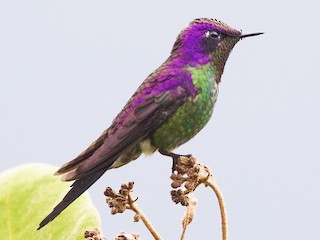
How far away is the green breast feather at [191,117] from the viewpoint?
293 cm

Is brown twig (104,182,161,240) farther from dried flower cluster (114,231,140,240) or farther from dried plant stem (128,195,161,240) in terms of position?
dried flower cluster (114,231,140,240)

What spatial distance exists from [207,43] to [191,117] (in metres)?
0.39

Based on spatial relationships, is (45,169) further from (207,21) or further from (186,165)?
(207,21)

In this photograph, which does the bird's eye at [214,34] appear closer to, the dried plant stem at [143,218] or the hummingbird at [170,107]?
the hummingbird at [170,107]

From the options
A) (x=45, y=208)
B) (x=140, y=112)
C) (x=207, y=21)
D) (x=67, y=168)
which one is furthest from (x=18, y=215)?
(x=207, y=21)

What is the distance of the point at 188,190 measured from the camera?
2.55 meters

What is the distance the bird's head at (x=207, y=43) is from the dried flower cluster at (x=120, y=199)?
772mm

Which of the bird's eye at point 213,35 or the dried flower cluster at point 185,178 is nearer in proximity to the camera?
the dried flower cluster at point 185,178

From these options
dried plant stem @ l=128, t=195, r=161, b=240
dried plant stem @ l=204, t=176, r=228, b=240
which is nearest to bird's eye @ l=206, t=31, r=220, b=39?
dried plant stem @ l=204, t=176, r=228, b=240

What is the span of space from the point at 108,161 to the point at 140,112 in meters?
0.25

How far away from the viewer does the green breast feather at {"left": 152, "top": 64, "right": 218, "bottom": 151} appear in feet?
9.62

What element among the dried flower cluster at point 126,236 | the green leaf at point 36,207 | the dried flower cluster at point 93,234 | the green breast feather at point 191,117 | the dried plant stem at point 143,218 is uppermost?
the green breast feather at point 191,117

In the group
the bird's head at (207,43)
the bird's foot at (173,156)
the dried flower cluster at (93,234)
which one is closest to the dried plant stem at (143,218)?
the dried flower cluster at (93,234)

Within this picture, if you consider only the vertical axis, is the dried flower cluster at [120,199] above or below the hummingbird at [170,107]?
below
